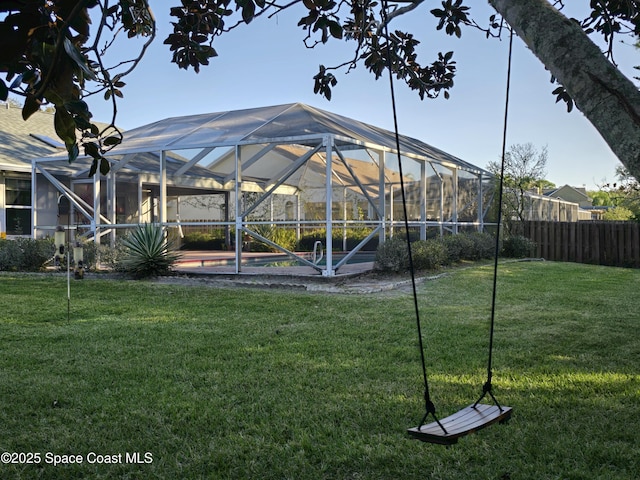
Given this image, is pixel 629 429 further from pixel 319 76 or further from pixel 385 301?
pixel 385 301

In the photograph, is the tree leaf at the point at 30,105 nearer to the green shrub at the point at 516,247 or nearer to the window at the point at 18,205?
the window at the point at 18,205

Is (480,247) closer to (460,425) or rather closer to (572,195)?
(460,425)

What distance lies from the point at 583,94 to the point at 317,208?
12903 mm

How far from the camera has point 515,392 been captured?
4.04 m

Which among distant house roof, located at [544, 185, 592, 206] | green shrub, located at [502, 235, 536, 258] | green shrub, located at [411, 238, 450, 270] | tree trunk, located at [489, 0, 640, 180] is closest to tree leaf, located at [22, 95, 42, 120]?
tree trunk, located at [489, 0, 640, 180]

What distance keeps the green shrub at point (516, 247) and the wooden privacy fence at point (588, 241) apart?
2.21 meters

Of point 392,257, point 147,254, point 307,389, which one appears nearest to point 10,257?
point 147,254

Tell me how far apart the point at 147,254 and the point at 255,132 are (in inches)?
→ 124

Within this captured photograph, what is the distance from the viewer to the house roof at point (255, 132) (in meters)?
11.2

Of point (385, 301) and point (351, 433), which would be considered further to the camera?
point (385, 301)

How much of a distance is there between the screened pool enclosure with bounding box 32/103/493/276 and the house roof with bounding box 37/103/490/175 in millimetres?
38

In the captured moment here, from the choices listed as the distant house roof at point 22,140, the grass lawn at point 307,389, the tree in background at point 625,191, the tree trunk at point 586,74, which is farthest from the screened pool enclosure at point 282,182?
the tree trunk at point 586,74

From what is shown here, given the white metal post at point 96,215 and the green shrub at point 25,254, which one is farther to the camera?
the white metal post at point 96,215

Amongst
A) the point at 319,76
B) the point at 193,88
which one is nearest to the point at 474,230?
the point at 193,88
